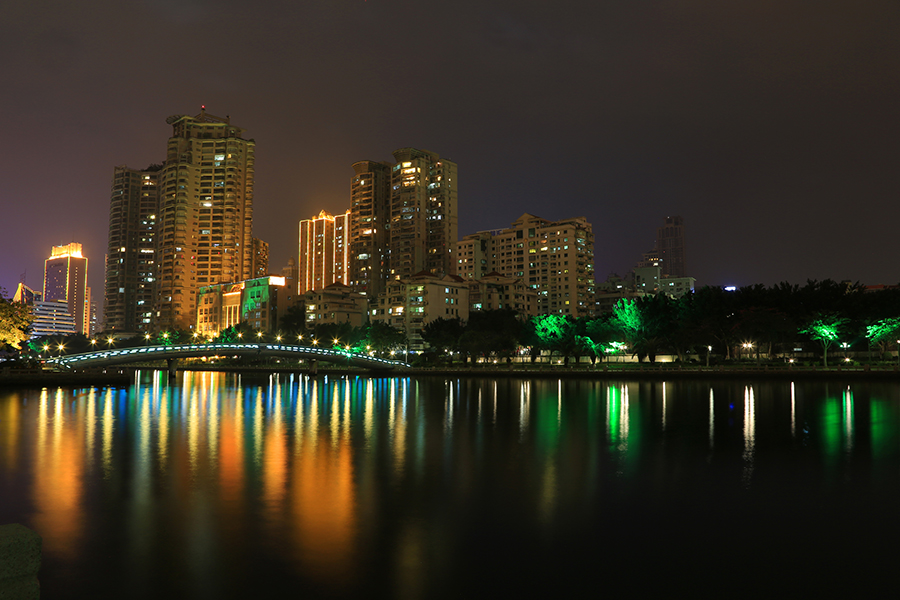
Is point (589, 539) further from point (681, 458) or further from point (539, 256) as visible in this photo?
point (539, 256)

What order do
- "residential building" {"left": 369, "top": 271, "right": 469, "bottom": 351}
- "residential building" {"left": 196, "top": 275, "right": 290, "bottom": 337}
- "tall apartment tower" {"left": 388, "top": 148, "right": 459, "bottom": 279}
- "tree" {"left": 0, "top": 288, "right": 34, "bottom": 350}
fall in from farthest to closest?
"tall apartment tower" {"left": 388, "top": 148, "right": 459, "bottom": 279} → "residential building" {"left": 196, "top": 275, "right": 290, "bottom": 337} → "residential building" {"left": 369, "top": 271, "right": 469, "bottom": 351} → "tree" {"left": 0, "top": 288, "right": 34, "bottom": 350}

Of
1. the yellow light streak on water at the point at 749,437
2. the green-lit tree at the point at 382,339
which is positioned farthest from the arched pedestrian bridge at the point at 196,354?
the yellow light streak on water at the point at 749,437

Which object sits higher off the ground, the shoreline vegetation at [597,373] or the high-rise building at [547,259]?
the high-rise building at [547,259]

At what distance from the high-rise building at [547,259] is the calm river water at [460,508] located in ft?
461

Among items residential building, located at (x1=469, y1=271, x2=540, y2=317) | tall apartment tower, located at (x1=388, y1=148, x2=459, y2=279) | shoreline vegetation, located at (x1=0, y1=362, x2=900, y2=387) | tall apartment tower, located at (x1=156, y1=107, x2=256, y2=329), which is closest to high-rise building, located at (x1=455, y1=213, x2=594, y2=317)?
tall apartment tower, located at (x1=388, y1=148, x2=459, y2=279)

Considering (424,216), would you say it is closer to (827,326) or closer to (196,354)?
(196,354)

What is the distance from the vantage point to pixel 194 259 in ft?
599

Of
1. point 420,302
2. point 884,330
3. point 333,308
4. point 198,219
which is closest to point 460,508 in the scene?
point 884,330

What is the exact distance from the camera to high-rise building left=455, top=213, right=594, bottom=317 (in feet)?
551

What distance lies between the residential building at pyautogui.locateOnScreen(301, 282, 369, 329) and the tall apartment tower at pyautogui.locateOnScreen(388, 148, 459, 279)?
2457 cm

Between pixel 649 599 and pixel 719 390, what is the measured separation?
4620 centimetres

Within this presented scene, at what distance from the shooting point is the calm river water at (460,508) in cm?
902

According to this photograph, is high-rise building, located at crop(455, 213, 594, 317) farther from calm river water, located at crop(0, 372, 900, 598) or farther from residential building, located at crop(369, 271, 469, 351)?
calm river water, located at crop(0, 372, 900, 598)

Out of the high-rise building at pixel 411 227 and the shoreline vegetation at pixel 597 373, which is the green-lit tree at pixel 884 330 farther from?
the high-rise building at pixel 411 227
